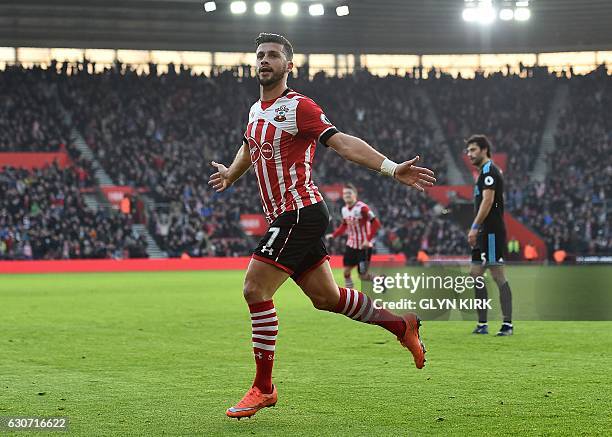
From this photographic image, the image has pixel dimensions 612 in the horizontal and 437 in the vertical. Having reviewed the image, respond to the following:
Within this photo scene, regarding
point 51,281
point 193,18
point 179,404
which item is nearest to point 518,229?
point 193,18

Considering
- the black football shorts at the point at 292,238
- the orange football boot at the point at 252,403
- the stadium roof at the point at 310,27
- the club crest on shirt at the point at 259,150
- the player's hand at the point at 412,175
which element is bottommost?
Answer: the orange football boot at the point at 252,403

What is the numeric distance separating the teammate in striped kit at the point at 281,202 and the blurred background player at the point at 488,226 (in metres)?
4.72

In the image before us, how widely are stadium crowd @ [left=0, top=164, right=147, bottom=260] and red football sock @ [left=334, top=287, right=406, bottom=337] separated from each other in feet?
93.5

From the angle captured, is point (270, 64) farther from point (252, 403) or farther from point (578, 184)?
point (578, 184)

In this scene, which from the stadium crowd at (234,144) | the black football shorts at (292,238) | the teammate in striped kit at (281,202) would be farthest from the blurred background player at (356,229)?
the stadium crowd at (234,144)

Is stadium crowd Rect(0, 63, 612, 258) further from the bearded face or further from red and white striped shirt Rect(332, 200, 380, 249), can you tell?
the bearded face

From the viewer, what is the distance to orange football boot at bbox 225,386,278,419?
5621 mm

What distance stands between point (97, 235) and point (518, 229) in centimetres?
1719

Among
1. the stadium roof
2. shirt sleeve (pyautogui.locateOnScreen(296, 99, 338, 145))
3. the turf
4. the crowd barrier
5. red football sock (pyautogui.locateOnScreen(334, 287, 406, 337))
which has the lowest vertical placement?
the crowd barrier

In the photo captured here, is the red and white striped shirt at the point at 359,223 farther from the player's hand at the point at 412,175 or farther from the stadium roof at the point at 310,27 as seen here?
the stadium roof at the point at 310,27

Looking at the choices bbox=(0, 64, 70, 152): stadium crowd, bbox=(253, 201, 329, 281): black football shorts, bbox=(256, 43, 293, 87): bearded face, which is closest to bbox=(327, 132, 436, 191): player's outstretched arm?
bbox=(253, 201, 329, 281): black football shorts

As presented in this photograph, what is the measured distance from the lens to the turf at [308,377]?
5492mm

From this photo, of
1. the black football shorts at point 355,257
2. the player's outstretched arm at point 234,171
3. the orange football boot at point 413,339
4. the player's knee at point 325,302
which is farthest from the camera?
the black football shorts at point 355,257

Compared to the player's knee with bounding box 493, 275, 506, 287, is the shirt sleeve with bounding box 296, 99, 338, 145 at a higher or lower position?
higher
